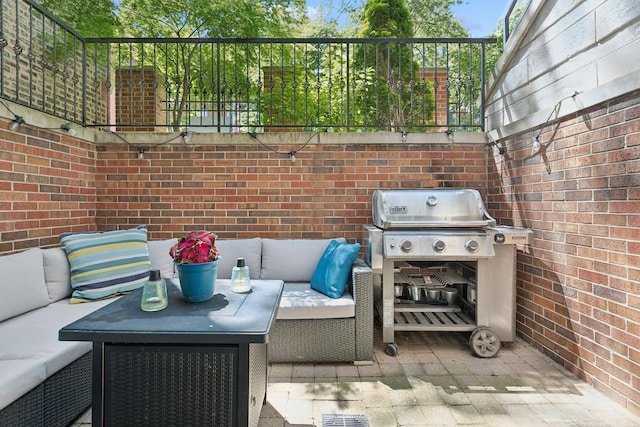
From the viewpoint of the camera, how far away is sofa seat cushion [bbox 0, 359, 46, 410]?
5.19ft

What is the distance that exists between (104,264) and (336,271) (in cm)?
194

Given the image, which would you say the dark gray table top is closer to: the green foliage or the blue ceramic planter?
the blue ceramic planter

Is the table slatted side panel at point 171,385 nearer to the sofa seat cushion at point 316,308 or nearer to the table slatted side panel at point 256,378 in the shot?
the table slatted side panel at point 256,378

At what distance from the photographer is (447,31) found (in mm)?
11789

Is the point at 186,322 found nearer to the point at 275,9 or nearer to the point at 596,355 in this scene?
the point at 596,355

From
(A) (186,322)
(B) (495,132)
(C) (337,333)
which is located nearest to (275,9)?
(B) (495,132)

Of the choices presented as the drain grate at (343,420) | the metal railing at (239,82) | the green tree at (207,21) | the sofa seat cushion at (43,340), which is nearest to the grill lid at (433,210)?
the metal railing at (239,82)

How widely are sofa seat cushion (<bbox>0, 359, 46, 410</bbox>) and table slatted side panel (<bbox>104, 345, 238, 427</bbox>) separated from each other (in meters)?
0.43

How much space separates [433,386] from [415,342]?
0.79 m

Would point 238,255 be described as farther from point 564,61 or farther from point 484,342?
point 564,61

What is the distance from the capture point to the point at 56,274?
2.81m

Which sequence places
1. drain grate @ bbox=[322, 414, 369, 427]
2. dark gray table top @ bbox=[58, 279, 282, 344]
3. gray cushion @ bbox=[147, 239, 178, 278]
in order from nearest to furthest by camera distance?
1. dark gray table top @ bbox=[58, 279, 282, 344]
2. drain grate @ bbox=[322, 414, 369, 427]
3. gray cushion @ bbox=[147, 239, 178, 278]

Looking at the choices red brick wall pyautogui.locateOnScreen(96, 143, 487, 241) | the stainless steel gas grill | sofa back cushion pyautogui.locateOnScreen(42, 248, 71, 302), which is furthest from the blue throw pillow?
sofa back cushion pyautogui.locateOnScreen(42, 248, 71, 302)

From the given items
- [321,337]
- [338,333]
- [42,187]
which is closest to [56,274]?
[42,187]
